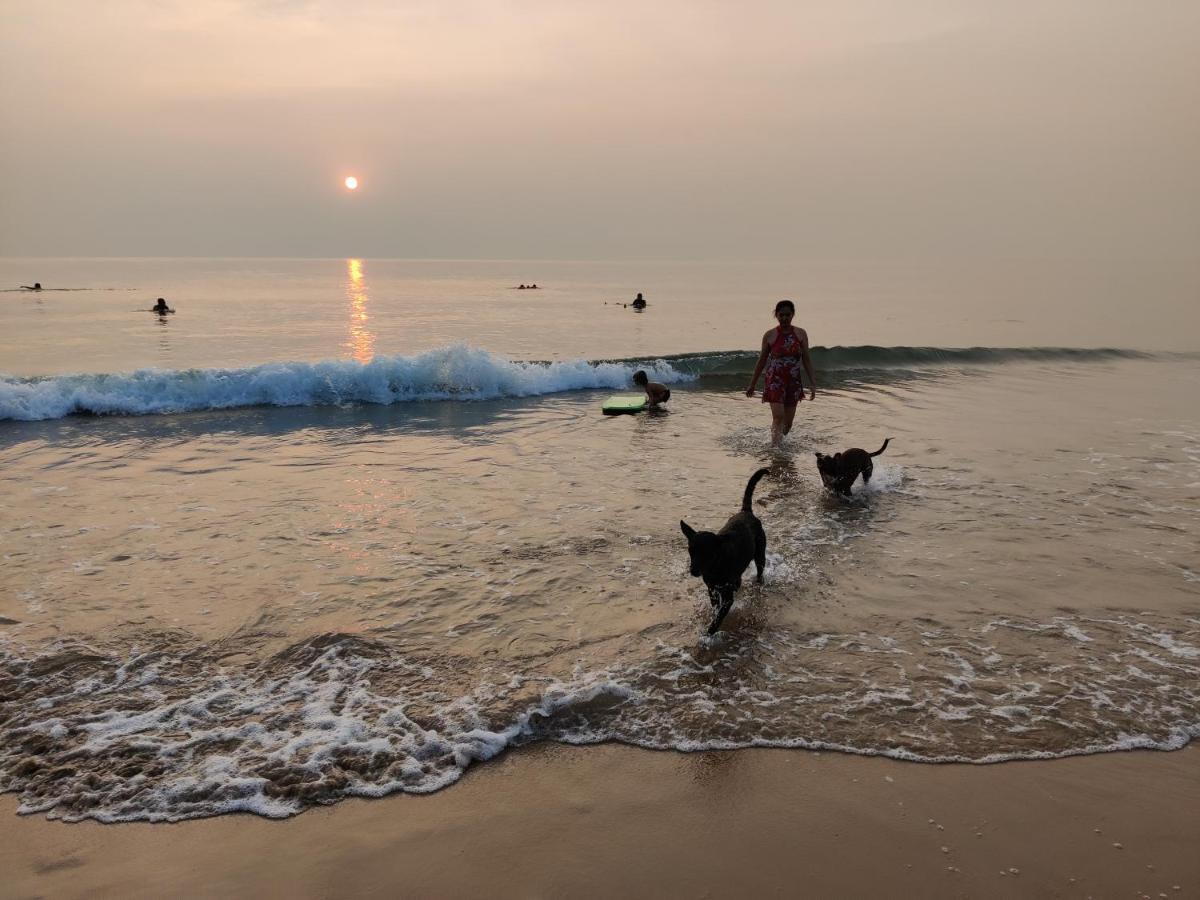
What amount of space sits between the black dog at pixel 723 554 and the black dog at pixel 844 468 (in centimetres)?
328

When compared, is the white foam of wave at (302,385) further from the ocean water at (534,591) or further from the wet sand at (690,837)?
the wet sand at (690,837)

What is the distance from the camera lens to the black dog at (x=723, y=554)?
5.22m

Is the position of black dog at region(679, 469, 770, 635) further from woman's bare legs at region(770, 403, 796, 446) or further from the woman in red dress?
woman's bare legs at region(770, 403, 796, 446)

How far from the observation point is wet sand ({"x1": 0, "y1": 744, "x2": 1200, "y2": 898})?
336 centimetres

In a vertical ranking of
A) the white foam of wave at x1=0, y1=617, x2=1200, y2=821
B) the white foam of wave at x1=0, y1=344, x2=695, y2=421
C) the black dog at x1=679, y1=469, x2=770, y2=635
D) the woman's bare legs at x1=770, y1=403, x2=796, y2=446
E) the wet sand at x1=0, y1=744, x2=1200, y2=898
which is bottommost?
the wet sand at x1=0, y1=744, x2=1200, y2=898

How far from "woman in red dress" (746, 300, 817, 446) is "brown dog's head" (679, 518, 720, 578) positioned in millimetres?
6423

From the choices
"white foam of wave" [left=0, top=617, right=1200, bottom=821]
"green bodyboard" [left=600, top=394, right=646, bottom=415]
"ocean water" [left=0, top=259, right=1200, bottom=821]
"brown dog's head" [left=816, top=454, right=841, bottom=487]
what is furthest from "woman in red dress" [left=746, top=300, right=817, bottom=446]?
"white foam of wave" [left=0, top=617, right=1200, bottom=821]

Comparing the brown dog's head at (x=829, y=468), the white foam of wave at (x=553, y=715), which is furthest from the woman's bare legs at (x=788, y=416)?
the white foam of wave at (x=553, y=715)

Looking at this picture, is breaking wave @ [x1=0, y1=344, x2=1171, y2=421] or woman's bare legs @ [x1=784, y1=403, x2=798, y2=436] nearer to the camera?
woman's bare legs @ [x1=784, y1=403, x2=798, y2=436]

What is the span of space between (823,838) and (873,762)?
0.76 meters

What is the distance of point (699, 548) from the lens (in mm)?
5195

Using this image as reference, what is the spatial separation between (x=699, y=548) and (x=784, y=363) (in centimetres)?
728

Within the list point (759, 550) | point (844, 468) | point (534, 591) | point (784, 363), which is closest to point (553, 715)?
point (534, 591)

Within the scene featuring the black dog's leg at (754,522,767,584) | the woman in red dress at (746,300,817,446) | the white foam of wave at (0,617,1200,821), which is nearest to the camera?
the white foam of wave at (0,617,1200,821)
